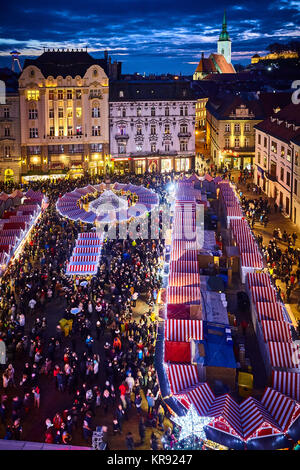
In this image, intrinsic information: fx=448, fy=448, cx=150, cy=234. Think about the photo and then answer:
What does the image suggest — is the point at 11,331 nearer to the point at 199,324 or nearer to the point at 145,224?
the point at 199,324

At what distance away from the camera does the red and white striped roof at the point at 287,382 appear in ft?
55.5

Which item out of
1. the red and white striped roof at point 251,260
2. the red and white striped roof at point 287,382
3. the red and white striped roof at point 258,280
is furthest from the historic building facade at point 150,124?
the red and white striped roof at point 287,382

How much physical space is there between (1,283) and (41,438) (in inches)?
506

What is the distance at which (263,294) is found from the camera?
23.3 meters

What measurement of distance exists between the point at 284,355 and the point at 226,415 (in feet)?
16.4

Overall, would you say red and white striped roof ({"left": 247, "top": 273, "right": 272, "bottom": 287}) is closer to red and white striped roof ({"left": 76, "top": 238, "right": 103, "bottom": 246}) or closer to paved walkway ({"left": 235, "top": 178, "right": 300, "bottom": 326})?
paved walkway ({"left": 235, "top": 178, "right": 300, "bottom": 326})

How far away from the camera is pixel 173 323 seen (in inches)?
805

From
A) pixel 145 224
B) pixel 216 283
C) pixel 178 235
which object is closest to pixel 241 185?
pixel 145 224

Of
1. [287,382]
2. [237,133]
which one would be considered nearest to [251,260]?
[287,382]

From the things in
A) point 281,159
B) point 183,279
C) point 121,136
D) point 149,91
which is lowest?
point 183,279

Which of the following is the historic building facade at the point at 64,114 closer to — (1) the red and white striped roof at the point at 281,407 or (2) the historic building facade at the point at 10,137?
(2) the historic building facade at the point at 10,137

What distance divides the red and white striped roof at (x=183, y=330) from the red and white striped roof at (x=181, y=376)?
6.45ft

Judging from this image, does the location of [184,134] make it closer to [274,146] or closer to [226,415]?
[274,146]

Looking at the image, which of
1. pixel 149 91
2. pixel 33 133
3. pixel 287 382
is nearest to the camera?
pixel 287 382
